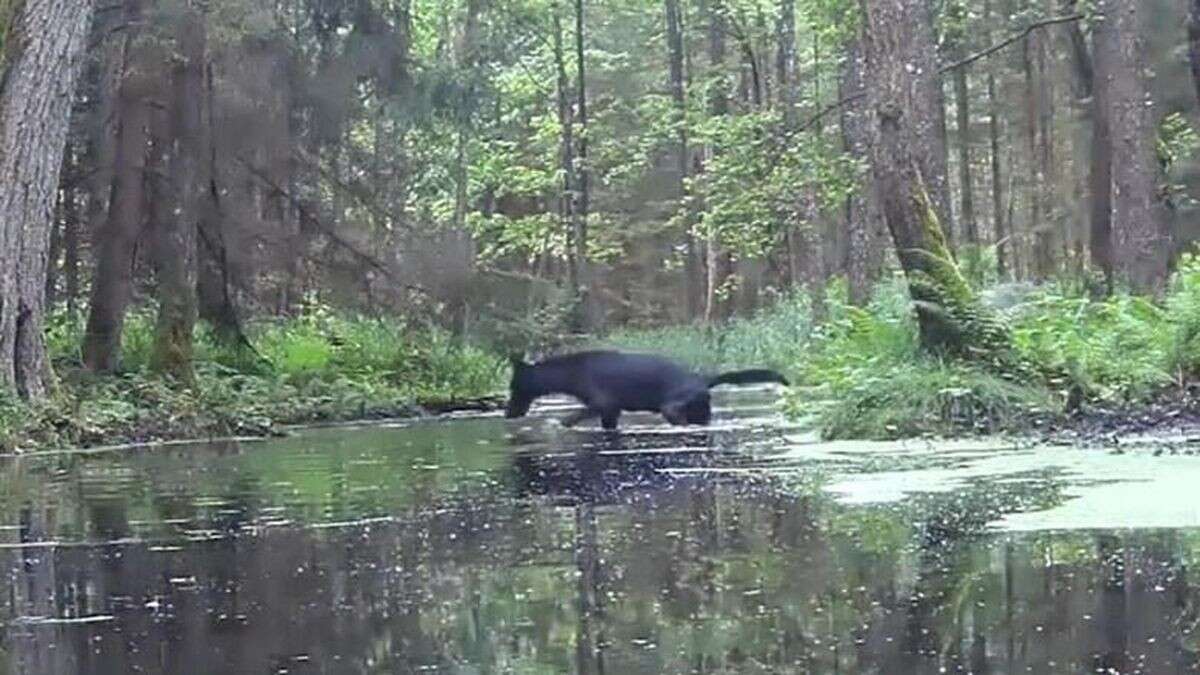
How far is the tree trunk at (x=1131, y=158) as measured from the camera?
1742cm

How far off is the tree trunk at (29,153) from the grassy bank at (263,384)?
56 cm

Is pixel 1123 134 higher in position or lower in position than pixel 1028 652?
higher

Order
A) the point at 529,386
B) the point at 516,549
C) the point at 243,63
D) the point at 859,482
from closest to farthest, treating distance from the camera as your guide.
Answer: the point at 516,549 < the point at 859,482 < the point at 529,386 < the point at 243,63

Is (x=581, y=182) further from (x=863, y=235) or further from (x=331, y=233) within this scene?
Result: (x=331, y=233)

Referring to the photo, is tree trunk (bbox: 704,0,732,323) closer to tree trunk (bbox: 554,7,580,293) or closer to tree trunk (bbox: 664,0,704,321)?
tree trunk (bbox: 664,0,704,321)

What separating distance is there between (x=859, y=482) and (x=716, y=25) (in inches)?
1358

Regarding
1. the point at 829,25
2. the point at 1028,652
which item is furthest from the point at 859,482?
the point at 829,25

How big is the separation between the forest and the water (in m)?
2.38

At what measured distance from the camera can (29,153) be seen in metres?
13.5

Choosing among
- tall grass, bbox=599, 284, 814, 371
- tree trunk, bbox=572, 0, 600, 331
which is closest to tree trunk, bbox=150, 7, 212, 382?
tall grass, bbox=599, 284, 814, 371

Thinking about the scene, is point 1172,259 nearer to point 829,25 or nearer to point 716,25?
point 829,25

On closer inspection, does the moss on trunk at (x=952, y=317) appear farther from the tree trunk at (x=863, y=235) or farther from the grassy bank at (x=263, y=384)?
the tree trunk at (x=863, y=235)

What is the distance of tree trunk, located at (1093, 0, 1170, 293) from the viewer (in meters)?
17.4

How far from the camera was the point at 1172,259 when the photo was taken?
1054 inches
